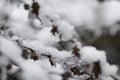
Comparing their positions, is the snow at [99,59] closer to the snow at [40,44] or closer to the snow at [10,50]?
the snow at [40,44]

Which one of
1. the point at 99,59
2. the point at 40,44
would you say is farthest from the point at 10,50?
the point at 99,59

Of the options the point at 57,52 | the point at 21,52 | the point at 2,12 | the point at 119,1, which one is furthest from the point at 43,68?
the point at 119,1

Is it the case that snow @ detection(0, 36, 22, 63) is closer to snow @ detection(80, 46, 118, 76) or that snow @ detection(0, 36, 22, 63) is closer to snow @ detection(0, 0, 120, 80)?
snow @ detection(0, 0, 120, 80)

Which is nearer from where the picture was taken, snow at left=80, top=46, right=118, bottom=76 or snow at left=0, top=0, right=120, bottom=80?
snow at left=0, top=0, right=120, bottom=80

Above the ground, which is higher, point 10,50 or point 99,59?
point 99,59

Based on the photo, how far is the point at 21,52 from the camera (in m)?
1.28

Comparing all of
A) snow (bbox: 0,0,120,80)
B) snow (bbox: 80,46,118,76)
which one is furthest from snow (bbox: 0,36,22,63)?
snow (bbox: 80,46,118,76)

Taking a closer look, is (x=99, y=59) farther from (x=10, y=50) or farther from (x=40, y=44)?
(x=10, y=50)

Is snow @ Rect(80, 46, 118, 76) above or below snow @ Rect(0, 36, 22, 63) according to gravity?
above

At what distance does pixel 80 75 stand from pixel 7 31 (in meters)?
0.33

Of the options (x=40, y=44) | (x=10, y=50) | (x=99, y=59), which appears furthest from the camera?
(x=99, y=59)

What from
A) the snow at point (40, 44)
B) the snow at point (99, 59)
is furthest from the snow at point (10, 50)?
the snow at point (99, 59)

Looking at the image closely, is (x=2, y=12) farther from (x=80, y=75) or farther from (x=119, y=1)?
(x=119, y=1)

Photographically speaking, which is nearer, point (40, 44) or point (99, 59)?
point (40, 44)
